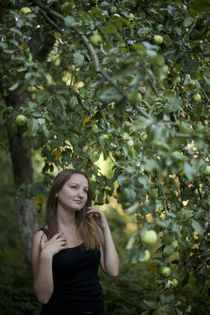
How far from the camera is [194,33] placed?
1.59 meters

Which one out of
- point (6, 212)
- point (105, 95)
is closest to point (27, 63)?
point (105, 95)

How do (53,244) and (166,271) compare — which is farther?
(53,244)

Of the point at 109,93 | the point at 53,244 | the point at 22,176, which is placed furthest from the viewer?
the point at 22,176

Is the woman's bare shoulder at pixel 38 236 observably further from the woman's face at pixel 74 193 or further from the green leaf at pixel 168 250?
the green leaf at pixel 168 250

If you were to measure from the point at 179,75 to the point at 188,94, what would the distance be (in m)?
0.13

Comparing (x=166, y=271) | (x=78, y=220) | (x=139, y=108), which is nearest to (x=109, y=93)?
(x=139, y=108)

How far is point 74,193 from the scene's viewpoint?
5.86ft

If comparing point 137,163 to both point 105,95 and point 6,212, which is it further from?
point 6,212

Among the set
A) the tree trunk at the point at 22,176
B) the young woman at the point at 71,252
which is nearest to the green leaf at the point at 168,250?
the young woman at the point at 71,252

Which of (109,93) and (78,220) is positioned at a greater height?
(109,93)

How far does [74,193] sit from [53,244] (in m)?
0.27

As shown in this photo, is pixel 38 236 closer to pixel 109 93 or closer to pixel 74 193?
pixel 74 193

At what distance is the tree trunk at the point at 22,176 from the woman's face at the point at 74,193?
1.22 metres

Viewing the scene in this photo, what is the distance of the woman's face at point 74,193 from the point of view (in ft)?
5.83
